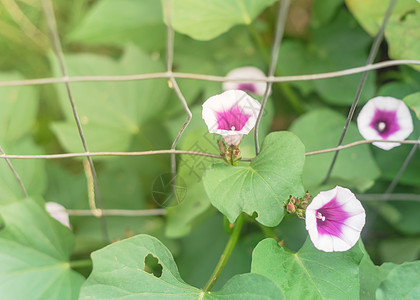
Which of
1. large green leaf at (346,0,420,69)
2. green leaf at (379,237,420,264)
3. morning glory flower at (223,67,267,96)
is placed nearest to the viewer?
large green leaf at (346,0,420,69)

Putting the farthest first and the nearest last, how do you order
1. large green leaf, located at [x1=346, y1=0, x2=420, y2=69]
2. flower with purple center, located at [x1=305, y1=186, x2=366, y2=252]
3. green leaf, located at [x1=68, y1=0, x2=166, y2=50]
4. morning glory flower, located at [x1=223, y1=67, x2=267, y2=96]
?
green leaf, located at [x1=68, y1=0, x2=166, y2=50] < morning glory flower, located at [x1=223, y1=67, x2=267, y2=96] < large green leaf, located at [x1=346, y1=0, x2=420, y2=69] < flower with purple center, located at [x1=305, y1=186, x2=366, y2=252]

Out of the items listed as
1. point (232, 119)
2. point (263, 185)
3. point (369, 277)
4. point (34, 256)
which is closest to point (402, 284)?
point (369, 277)

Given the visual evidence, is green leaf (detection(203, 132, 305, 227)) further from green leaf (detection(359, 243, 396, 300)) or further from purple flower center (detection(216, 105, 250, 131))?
green leaf (detection(359, 243, 396, 300))

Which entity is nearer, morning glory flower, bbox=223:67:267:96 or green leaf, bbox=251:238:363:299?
green leaf, bbox=251:238:363:299

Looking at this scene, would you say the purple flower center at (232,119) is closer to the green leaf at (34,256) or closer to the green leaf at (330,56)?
the green leaf at (34,256)

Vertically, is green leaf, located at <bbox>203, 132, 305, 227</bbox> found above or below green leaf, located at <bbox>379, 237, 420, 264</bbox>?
above

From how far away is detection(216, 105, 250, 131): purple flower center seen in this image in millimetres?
742

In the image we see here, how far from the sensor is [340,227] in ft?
2.40

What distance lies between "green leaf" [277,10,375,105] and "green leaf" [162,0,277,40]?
9.9 inches

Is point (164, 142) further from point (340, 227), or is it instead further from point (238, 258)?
point (340, 227)

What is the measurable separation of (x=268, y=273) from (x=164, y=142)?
2.23 feet

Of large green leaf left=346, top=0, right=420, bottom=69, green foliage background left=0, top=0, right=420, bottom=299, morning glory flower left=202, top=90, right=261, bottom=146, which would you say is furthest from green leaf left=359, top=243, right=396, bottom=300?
large green leaf left=346, top=0, right=420, bottom=69

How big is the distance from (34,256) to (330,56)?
1007mm

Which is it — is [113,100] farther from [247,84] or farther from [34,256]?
[34,256]
